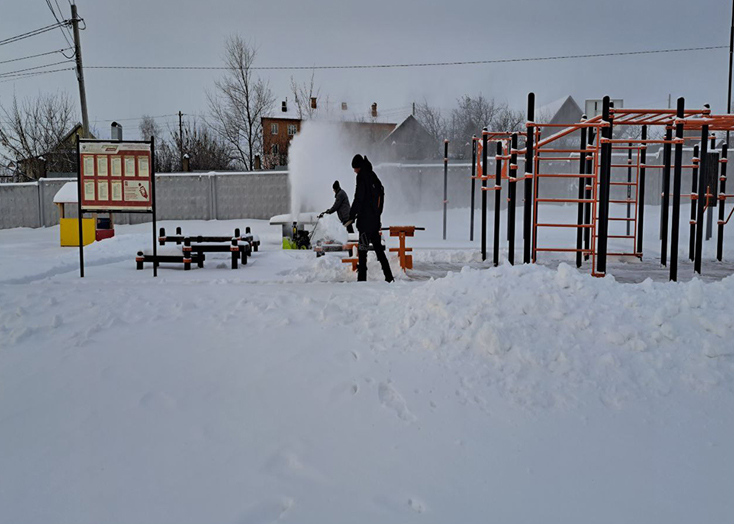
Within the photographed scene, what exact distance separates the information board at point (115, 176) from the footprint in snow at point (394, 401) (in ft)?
20.2

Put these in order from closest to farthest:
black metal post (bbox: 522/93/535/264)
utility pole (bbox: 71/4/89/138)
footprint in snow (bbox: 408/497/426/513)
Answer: footprint in snow (bbox: 408/497/426/513) < black metal post (bbox: 522/93/535/264) < utility pole (bbox: 71/4/89/138)

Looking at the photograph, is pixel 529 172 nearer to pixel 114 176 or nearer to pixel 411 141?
pixel 114 176

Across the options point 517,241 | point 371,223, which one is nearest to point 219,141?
point 517,241

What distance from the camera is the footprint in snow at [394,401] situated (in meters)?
4.18

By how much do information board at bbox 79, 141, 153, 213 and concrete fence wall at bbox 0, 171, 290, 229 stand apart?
17056 mm

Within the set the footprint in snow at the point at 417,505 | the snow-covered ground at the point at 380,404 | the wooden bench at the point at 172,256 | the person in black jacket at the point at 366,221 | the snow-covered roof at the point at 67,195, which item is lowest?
the footprint in snow at the point at 417,505

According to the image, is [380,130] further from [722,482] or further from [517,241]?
[722,482]

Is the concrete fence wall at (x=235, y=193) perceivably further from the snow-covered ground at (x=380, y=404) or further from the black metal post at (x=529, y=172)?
the snow-covered ground at (x=380, y=404)

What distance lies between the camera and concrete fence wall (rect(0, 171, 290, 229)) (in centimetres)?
2630

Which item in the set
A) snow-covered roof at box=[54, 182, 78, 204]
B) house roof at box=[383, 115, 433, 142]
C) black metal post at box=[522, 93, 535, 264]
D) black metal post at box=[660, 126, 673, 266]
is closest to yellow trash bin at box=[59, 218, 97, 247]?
snow-covered roof at box=[54, 182, 78, 204]

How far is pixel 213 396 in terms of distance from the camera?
450 cm

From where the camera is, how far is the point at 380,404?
4312mm

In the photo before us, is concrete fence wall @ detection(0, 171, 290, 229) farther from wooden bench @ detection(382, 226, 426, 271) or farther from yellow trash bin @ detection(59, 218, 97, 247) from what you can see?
wooden bench @ detection(382, 226, 426, 271)

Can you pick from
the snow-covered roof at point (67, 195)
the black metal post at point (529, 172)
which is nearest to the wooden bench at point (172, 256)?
the black metal post at point (529, 172)
